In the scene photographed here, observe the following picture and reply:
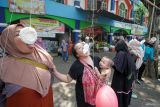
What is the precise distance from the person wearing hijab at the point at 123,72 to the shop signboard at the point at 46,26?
34.3 ft

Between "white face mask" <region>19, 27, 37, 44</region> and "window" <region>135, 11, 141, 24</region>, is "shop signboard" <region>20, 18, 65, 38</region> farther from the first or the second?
"window" <region>135, 11, 141, 24</region>

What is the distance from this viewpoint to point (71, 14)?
19.0 metres

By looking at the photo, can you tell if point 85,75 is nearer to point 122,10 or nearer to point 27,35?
point 27,35

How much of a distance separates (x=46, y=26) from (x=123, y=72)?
39.1ft

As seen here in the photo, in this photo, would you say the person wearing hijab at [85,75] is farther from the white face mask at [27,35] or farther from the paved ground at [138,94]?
the paved ground at [138,94]

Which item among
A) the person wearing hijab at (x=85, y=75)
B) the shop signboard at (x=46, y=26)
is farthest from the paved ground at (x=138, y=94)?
the shop signboard at (x=46, y=26)

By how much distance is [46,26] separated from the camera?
1655 centimetres

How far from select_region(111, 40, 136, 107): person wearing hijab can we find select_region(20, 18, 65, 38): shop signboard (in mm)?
10456

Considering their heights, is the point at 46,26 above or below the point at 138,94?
above

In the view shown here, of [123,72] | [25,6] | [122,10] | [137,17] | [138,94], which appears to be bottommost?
[138,94]

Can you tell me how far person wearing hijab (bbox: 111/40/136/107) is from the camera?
16.5 ft

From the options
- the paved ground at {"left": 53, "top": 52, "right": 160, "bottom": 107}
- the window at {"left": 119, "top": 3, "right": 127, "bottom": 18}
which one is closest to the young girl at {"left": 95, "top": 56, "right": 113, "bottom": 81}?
the paved ground at {"left": 53, "top": 52, "right": 160, "bottom": 107}

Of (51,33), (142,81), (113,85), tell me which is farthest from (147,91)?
(51,33)

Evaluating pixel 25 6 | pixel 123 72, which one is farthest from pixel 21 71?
pixel 25 6
